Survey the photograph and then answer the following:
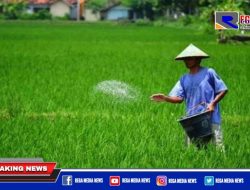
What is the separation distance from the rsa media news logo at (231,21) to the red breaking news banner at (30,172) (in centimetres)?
88

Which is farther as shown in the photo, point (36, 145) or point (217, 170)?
point (36, 145)

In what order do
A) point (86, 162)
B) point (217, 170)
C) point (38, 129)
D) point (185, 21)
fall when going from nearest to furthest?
1. point (217, 170)
2. point (86, 162)
3. point (38, 129)
4. point (185, 21)

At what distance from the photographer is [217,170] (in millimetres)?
2129

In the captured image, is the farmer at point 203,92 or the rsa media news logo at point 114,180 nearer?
the rsa media news logo at point 114,180

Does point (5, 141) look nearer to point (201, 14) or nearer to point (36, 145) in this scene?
point (36, 145)

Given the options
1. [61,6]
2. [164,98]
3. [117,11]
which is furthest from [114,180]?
[117,11]

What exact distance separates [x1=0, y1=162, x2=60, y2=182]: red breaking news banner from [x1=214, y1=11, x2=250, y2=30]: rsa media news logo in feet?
2.89

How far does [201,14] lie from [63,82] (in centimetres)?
120

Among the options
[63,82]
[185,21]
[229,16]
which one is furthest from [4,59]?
[229,16]

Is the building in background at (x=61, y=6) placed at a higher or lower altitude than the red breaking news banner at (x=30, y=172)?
higher

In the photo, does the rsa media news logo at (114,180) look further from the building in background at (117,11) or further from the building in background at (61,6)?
the building in background at (117,11)

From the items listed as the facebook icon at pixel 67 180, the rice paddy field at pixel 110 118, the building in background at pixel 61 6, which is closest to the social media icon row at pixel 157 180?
the facebook icon at pixel 67 180

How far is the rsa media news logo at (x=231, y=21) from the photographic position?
2.48 metres

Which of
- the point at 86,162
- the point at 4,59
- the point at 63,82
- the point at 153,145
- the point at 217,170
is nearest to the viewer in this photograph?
the point at 217,170
